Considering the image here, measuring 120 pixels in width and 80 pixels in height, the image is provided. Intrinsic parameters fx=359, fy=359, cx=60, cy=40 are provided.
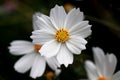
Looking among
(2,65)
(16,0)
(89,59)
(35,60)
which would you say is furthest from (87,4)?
(16,0)

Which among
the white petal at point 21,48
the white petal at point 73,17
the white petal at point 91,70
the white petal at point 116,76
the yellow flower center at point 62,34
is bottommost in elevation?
the white petal at point 116,76

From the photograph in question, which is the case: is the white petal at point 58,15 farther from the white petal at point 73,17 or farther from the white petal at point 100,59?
the white petal at point 100,59

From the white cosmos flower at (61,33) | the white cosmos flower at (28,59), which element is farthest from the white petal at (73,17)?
the white cosmos flower at (28,59)

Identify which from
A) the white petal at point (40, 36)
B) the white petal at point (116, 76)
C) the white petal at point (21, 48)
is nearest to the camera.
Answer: the white petal at point (40, 36)

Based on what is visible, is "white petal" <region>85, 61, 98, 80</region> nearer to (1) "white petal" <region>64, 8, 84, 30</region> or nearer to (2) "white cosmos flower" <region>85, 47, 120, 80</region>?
(2) "white cosmos flower" <region>85, 47, 120, 80</region>

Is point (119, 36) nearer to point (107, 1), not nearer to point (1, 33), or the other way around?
point (107, 1)
